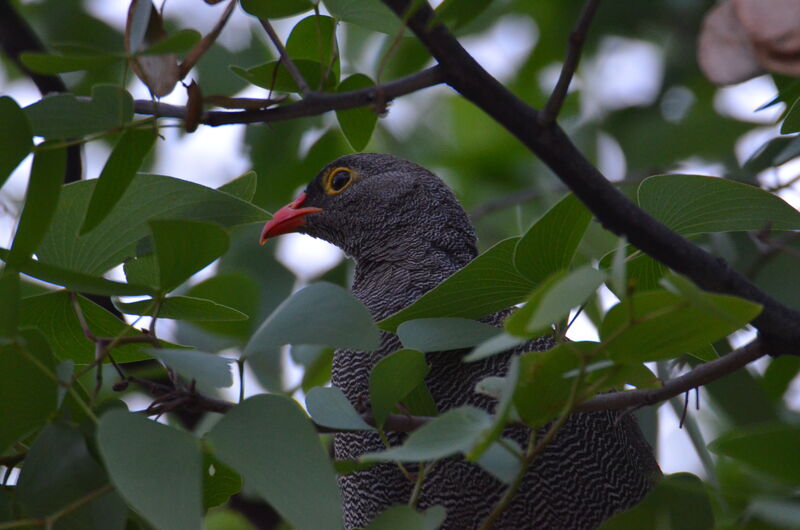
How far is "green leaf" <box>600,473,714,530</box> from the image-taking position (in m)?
1.62

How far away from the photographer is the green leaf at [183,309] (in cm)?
207

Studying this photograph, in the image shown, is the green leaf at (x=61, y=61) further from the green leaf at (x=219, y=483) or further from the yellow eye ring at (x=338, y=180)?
the yellow eye ring at (x=338, y=180)

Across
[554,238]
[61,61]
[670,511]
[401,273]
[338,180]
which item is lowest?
[670,511]

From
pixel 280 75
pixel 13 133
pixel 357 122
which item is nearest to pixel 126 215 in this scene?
pixel 13 133

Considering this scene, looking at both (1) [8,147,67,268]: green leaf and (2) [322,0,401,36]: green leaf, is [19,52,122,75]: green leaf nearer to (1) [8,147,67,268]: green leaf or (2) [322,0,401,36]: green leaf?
(1) [8,147,67,268]: green leaf

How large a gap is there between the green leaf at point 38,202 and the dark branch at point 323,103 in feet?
0.66

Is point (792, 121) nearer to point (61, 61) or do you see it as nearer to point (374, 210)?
point (61, 61)

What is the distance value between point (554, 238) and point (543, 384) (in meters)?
0.38

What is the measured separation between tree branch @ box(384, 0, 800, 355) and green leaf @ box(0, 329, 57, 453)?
836 mm

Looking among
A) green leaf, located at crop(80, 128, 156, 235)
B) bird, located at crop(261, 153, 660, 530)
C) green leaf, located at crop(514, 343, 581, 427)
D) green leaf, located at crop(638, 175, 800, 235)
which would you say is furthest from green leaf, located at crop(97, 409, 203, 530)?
green leaf, located at crop(638, 175, 800, 235)

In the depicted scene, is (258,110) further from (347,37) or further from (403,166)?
(347,37)

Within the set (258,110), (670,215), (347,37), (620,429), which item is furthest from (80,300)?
(347,37)

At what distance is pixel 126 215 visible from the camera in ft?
6.68

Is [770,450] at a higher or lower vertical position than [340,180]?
lower
